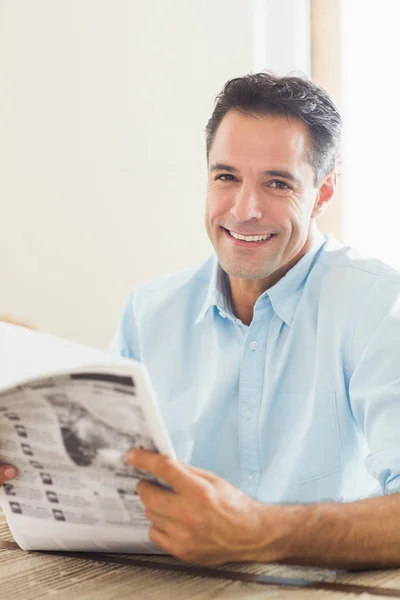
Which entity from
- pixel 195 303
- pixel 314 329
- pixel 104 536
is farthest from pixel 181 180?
pixel 104 536

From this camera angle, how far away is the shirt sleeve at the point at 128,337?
5.27 ft

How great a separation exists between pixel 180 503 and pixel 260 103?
848mm

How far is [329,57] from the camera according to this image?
100 inches

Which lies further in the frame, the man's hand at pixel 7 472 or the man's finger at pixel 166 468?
the man's hand at pixel 7 472

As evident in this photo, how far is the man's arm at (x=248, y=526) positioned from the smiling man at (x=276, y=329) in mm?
176

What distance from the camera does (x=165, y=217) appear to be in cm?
260

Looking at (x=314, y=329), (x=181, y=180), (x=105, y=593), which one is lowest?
(x=105, y=593)

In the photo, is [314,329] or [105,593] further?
[314,329]

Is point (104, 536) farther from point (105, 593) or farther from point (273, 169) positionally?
point (273, 169)

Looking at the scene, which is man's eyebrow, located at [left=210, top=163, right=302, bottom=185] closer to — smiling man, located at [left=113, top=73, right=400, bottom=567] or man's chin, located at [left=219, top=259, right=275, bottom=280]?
smiling man, located at [left=113, top=73, right=400, bottom=567]

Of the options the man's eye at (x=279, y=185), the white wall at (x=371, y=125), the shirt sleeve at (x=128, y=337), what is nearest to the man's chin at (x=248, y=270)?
the man's eye at (x=279, y=185)

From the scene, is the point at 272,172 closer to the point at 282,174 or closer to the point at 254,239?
the point at 282,174

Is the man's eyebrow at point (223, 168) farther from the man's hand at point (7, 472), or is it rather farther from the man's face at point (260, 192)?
the man's hand at point (7, 472)

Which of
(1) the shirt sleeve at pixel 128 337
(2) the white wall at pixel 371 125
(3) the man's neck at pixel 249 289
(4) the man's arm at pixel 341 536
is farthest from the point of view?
(2) the white wall at pixel 371 125
